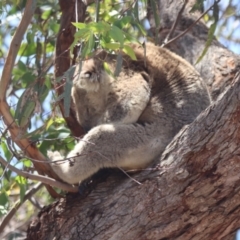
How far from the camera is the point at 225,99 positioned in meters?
2.68

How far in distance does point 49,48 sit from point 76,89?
1.48 feet

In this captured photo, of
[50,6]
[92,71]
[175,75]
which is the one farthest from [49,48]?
[175,75]

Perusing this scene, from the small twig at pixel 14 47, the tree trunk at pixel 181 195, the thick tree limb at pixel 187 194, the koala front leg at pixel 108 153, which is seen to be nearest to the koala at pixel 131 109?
the koala front leg at pixel 108 153

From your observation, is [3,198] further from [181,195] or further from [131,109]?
[181,195]

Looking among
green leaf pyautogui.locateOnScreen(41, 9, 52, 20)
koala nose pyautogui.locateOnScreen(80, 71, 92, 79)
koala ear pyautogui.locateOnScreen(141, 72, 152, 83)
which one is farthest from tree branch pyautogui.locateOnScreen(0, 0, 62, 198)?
green leaf pyautogui.locateOnScreen(41, 9, 52, 20)

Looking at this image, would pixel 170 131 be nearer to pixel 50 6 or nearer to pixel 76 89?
pixel 76 89

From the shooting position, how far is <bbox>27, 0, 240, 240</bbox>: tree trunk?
8.87ft

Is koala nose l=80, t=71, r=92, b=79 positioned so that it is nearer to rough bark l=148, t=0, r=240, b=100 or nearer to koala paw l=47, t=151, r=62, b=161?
koala paw l=47, t=151, r=62, b=161

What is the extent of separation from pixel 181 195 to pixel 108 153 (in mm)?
627

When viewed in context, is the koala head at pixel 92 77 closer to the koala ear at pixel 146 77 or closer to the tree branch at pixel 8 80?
the koala ear at pixel 146 77

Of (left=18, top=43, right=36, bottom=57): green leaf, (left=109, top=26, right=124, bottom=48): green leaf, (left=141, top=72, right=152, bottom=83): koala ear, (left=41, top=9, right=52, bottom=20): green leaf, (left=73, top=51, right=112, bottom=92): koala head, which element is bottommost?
(left=141, top=72, right=152, bottom=83): koala ear

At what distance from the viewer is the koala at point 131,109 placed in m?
3.34

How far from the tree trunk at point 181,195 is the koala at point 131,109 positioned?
0.65ft

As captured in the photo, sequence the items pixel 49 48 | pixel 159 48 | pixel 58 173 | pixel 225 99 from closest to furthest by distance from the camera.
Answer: pixel 225 99 < pixel 58 173 < pixel 159 48 < pixel 49 48
